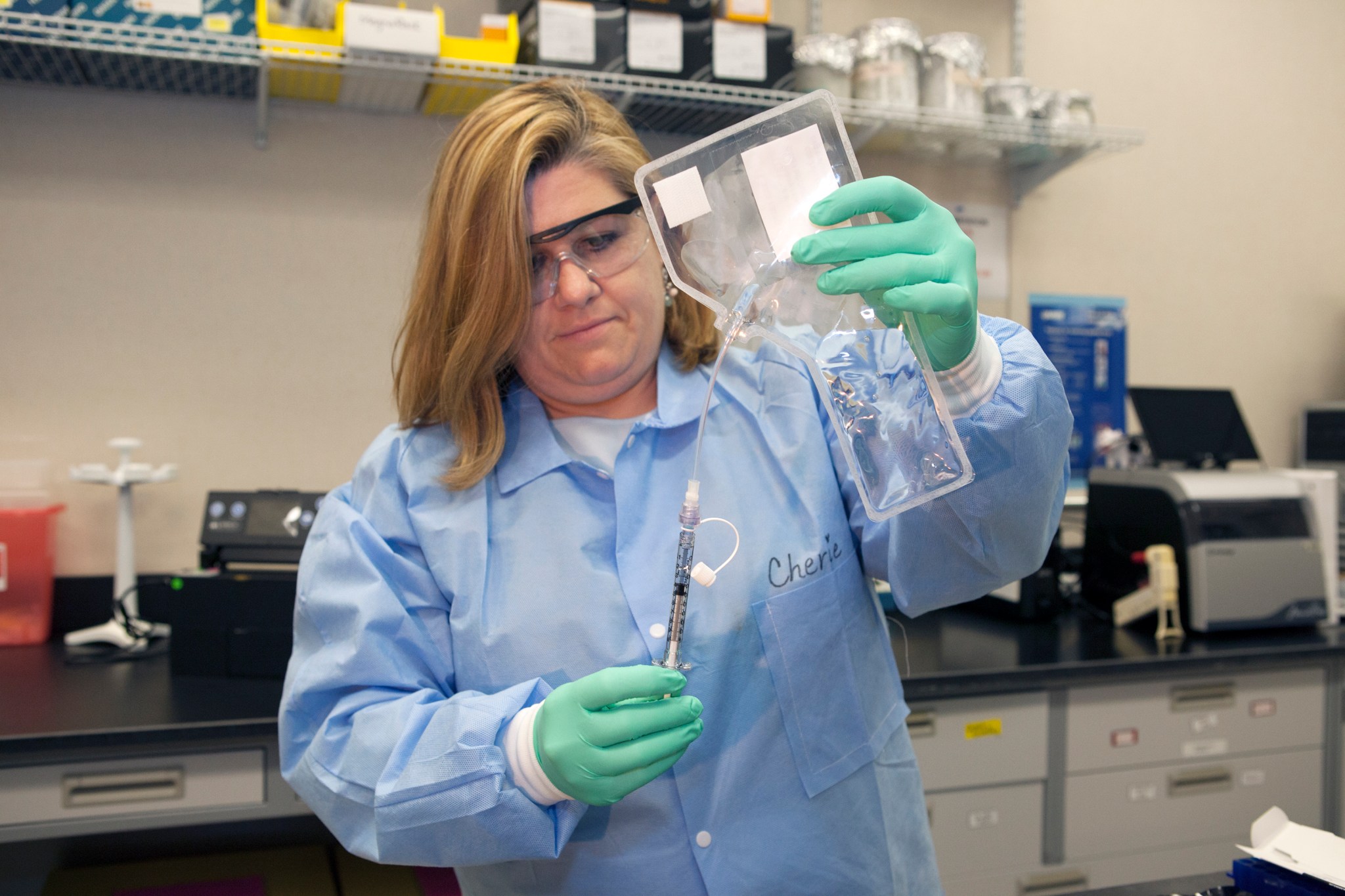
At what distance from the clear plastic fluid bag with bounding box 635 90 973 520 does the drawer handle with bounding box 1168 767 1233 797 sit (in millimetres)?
1447

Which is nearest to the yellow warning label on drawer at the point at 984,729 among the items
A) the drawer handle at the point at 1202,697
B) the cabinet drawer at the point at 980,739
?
the cabinet drawer at the point at 980,739

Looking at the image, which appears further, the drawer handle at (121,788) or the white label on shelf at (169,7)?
the white label on shelf at (169,7)

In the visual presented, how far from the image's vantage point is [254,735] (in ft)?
5.01

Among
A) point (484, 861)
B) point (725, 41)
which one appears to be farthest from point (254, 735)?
point (725, 41)

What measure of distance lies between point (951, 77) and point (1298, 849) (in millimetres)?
1888

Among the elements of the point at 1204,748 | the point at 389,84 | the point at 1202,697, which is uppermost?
the point at 389,84

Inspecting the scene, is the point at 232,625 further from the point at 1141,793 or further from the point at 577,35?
the point at 1141,793

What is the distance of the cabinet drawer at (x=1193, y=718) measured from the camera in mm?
1911

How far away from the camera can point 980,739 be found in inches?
72.5

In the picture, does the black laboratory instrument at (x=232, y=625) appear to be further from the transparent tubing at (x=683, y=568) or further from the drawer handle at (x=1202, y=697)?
the drawer handle at (x=1202, y=697)

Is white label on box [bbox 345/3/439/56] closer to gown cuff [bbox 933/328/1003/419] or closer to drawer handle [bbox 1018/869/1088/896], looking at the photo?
gown cuff [bbox 933/328/1003/419]

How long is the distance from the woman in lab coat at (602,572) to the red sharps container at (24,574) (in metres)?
1.21

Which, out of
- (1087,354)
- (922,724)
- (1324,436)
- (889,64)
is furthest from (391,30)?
(1324,436)

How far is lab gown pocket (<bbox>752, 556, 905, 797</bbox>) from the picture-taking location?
106cm
